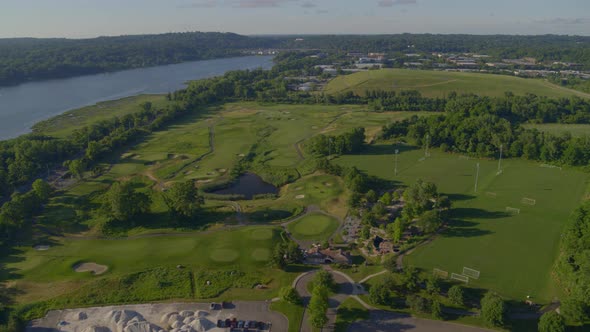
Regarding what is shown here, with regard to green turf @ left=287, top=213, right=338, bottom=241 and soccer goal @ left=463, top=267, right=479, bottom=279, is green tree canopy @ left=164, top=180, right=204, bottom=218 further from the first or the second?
soccer goal @ left=463, top=267, right=479, bottom=279

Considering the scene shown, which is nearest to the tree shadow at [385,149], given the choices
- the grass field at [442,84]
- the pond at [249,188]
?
the pond at [249,188]

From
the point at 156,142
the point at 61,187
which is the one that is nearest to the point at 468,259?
the point at 61,187

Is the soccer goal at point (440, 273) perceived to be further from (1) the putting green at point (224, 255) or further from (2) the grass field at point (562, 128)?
(2) the grass field at point (562, 128)

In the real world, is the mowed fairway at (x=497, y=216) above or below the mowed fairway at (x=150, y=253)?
above

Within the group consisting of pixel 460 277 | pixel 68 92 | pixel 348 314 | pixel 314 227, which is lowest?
pixel 348 314

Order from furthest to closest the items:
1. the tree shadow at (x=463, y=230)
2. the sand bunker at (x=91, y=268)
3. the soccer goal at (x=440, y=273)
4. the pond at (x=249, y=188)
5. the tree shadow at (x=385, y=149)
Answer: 1. the tree shadow at (x=385, y=149)
2. the pond at (x=249, y=188)
3. the tree shadow at (x=463, y=230)
4. the sand bunker at (x=91, y=268)
5. the soccer goal at (x=440, y=273)

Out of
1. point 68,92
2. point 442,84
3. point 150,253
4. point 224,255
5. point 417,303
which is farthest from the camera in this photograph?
point 68,92

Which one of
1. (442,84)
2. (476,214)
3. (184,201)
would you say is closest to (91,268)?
(184,201)

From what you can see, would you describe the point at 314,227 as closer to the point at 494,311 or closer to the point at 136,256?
the point at 136,256
